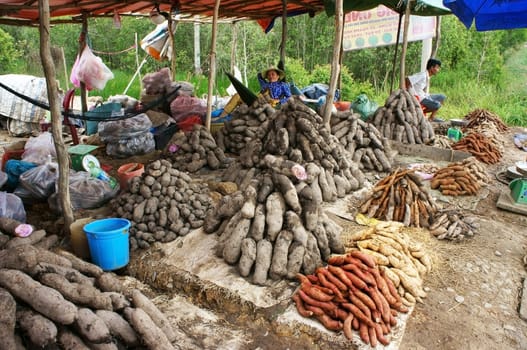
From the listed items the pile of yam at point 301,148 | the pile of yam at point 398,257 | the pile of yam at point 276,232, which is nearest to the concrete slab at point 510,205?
the pile of yam at point 301,148

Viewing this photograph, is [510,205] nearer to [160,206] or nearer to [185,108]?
[160,206]

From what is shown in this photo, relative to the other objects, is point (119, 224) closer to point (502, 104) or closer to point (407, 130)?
point (407, 130)

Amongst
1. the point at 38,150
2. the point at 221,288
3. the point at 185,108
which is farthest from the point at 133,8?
the point at 221,288

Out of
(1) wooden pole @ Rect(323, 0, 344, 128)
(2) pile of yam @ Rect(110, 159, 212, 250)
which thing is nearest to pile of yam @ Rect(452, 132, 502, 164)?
(1) wooden pole @ Rect(323, 0, 344, 128)

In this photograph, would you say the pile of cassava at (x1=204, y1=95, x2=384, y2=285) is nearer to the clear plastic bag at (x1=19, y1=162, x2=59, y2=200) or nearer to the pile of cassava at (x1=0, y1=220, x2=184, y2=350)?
the pile of cassava at (x1=0, y1=220, x2=184, y2=350)

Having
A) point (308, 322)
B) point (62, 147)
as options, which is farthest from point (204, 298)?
point (62, 147)

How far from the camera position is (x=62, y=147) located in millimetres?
3514

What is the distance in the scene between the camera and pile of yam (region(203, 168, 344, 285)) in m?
3.21

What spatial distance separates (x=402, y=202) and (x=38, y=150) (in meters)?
5.18

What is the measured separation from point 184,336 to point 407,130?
634 centimetres

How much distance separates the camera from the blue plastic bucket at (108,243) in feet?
10.7

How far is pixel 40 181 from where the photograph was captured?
14.8 ft

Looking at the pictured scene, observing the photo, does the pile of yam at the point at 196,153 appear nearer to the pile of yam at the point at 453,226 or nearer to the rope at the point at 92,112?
the rope at the point at 92,112

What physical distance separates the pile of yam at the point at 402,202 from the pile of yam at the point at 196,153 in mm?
2438
